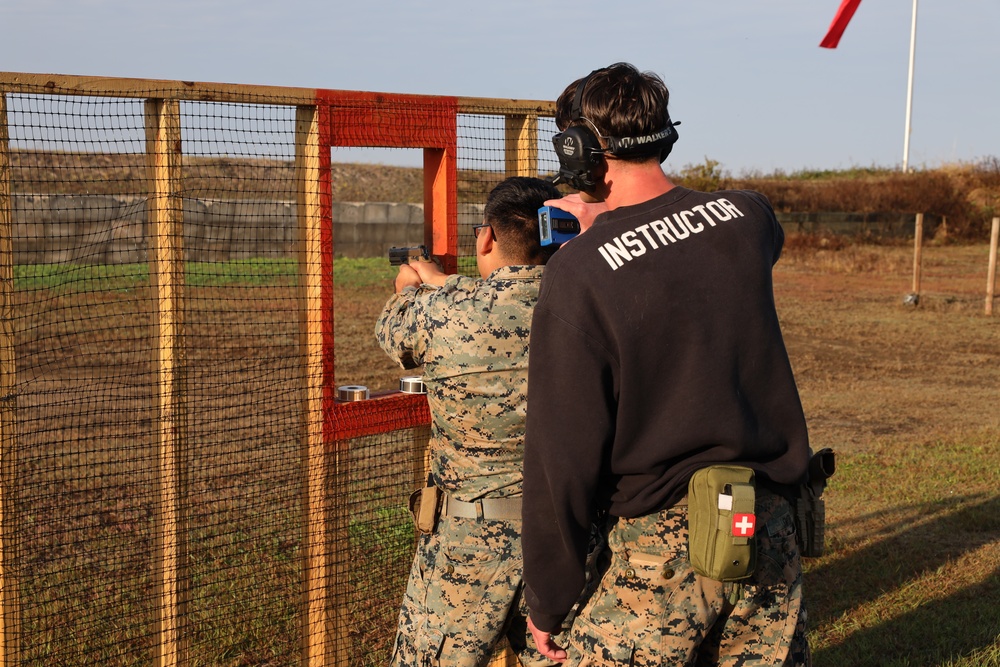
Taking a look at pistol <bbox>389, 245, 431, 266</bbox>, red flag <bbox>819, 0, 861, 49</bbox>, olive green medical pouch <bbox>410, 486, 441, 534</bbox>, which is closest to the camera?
olive green medical pouch <bbox>410, 486, 441, 534</bbox>

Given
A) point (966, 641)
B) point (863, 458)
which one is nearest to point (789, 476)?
point (966, 641)

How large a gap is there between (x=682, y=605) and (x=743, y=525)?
0.84 ft

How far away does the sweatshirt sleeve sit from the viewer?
2201 millimetres

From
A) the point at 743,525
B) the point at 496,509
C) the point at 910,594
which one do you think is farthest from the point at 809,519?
the point at 910,594

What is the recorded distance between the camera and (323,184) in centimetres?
368

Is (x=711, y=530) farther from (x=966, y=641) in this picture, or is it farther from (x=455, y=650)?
(x=966, y=641)

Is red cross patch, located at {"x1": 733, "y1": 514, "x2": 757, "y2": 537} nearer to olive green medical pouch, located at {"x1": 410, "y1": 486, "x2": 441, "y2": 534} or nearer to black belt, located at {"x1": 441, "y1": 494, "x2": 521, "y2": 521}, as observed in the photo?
black belt, located at {"x1": 441, "y1": 494, "x2": 521, "y2": 521}

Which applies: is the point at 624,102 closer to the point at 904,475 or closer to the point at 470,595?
the point at 470,595

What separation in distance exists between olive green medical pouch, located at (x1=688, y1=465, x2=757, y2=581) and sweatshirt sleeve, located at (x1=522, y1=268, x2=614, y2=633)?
0.22 m

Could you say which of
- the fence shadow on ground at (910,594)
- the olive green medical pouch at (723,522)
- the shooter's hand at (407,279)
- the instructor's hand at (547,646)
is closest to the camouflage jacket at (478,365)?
the shooter's hand at (407,279)

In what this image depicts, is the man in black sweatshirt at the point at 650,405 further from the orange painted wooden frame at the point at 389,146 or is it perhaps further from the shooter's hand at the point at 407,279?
the orange painted wooden frame at the point at 389,146

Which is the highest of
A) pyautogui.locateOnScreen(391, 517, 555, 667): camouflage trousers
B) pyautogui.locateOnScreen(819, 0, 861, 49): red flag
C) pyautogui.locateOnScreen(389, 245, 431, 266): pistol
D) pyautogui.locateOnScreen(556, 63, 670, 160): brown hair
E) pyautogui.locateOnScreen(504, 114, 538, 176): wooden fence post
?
pyautogui.locateOnScreen(819, 0, 861, 49): red flag

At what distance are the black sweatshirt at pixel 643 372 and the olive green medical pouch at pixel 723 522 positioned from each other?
0.07 m

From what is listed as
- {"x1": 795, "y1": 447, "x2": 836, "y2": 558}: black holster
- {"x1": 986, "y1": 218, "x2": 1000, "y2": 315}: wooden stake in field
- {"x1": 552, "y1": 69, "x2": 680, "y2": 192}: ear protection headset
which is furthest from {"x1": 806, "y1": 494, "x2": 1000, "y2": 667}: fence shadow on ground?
{"x1": 986, "y1": 218, "x2": 1000, "y2": 315}: wooden stake in field
